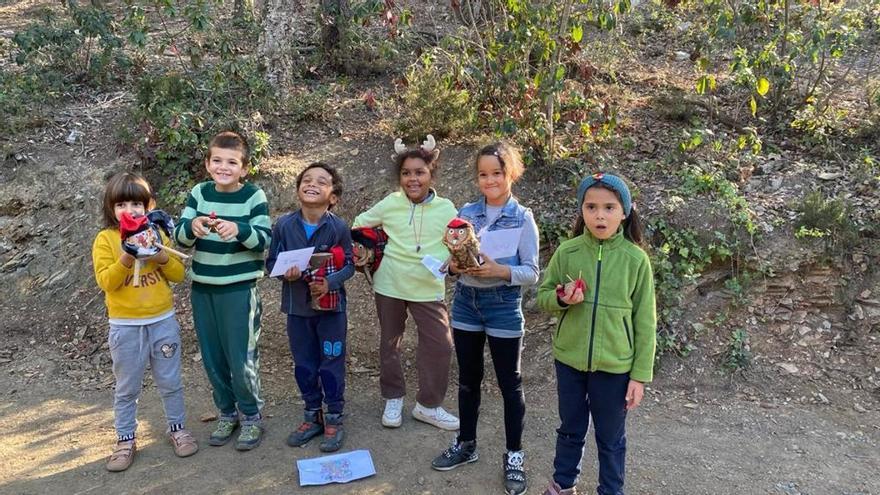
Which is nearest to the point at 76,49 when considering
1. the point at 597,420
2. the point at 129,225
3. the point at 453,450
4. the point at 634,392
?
the point at 129,225

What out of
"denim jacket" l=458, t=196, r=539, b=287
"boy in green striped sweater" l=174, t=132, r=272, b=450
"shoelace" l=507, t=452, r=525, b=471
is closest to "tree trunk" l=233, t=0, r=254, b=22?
"boy in green striped sweater" l=174, t=132, r=272, b=450

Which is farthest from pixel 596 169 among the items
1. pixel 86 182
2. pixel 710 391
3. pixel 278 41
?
pixel 86 182

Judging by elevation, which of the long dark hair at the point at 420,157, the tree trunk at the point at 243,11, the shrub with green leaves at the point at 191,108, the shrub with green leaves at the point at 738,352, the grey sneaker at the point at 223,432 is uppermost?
the tree trunk at the point at 243,11

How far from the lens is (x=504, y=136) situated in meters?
6.16

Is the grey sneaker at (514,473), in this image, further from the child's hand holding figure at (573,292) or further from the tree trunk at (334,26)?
the tree trunk at (334,26)

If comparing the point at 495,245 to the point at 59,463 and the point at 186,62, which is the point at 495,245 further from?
the point at 186,62

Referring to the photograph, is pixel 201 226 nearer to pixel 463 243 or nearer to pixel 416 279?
pixel 416 279

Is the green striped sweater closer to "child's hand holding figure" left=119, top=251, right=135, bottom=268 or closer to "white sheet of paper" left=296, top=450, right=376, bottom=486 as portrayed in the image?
"child's hand holding figure" left=119, top=251, right=135, bottom=268

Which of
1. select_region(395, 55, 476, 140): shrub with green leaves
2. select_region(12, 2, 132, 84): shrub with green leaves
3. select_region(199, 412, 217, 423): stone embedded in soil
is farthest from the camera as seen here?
select_region(12, 2, 132, 84): shrub with green leaves

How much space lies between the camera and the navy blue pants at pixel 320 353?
3.95 metres

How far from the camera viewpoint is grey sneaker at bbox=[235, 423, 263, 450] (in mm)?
4005

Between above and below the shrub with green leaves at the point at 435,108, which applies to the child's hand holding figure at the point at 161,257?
below

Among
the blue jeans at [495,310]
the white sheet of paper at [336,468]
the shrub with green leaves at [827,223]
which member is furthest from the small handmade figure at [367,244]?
the shrub with green leaves at [827,223]

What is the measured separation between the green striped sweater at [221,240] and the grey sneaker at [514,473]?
71.9 inches
